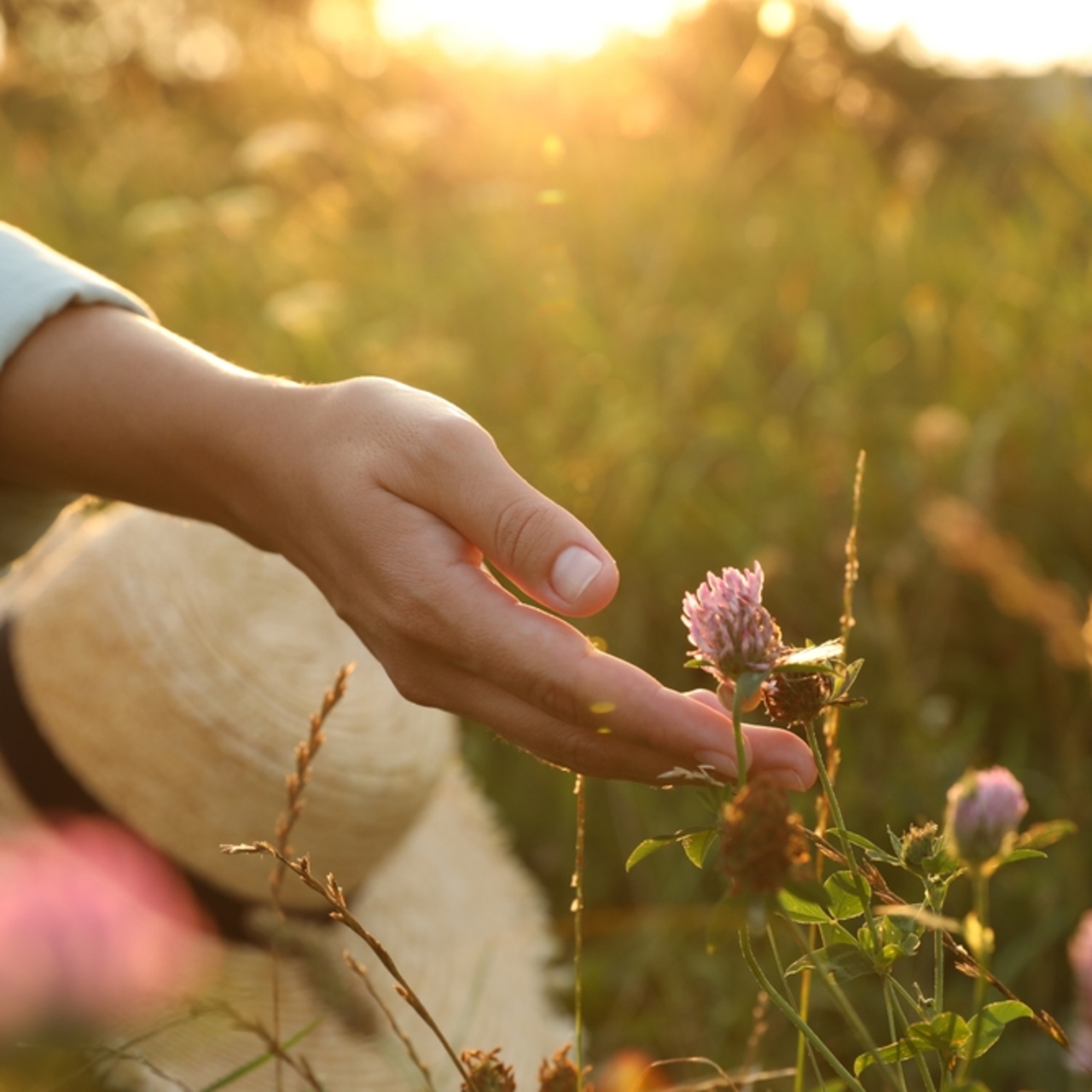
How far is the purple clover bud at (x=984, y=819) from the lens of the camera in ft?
1.44

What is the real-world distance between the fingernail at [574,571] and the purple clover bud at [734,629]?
0.35 ft

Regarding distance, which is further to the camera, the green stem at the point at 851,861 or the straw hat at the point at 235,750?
the straw hat at the point at 235,750

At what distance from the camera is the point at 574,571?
69cm

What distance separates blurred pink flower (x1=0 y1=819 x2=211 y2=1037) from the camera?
1.12 metres

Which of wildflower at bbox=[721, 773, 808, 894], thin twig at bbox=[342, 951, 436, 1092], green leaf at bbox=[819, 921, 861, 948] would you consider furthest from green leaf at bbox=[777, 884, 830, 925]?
thin twig at bbox=[342, 951, 436, 1092]

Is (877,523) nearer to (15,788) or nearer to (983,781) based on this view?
(15,788)

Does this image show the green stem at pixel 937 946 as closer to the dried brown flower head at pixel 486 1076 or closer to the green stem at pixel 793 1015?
the green stem at pixel 793 1015

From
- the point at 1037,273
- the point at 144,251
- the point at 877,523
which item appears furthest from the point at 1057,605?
the point at 144,251

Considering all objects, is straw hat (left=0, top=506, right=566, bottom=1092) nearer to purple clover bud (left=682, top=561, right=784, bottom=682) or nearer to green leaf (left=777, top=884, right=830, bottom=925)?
green leaf (left=777, top=884, right=830, bottom=925)

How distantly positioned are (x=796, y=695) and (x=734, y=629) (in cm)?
6

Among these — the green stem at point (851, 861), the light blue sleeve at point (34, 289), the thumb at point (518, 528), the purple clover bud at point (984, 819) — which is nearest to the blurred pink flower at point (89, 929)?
the light blue sleeve at point (34, 289)

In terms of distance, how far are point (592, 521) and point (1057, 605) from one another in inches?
39.5

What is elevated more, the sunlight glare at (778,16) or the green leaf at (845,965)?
the sunlight glare at (778,16)

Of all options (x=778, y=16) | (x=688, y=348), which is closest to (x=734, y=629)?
(x=778, y=16)
